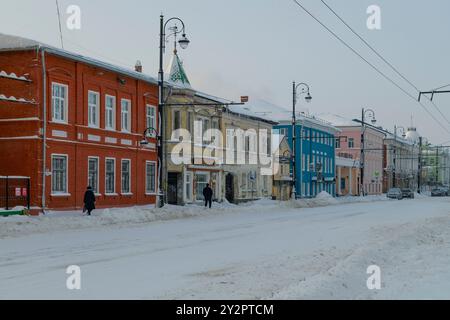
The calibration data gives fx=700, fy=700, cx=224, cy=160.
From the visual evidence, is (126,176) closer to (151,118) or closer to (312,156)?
(151,118)

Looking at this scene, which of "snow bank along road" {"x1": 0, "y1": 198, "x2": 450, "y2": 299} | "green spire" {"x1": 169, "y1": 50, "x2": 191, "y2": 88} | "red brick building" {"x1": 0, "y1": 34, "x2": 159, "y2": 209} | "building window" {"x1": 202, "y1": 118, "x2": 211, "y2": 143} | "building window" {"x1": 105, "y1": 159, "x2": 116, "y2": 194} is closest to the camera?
"snow bank along road" {"x1": 0, "y1": 198, "x2": 450, "y2": 299}

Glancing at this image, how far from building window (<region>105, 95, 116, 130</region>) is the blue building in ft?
106

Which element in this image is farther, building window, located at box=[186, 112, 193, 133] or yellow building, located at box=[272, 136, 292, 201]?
yellow building, located at box=[272, 136, 292, 201]

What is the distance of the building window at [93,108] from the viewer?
34.8 m

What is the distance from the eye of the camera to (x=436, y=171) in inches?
6604

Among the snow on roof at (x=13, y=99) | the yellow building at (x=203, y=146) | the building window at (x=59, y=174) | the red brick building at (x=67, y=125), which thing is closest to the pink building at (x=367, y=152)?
the yellow building at (x=203, y=146)

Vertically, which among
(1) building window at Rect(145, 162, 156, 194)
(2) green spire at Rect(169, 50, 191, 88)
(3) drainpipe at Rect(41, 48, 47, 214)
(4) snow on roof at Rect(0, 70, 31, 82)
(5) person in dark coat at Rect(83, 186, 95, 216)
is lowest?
(5) person in dark coat at Rect(83, 186, 95, 216)

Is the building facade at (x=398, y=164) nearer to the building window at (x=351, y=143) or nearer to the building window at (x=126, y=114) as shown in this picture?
the building window at (x=351, y=143)

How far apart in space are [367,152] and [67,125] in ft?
253

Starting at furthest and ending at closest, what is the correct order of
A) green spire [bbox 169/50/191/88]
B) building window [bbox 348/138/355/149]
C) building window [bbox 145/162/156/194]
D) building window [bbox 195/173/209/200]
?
building window [bbox 348/138/355/149], green spire [bbox 169/50/191/88], building window [bbox 195/173/209/200], building window [bbox 145/162/156/194]

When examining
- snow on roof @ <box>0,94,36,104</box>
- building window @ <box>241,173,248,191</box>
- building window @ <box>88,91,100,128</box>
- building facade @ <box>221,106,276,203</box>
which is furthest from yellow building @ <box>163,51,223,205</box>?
snow on roof @ <box>0,94,36,104</box>

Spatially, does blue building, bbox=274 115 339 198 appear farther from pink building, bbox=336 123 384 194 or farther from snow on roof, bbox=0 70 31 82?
snow on roof, bbox=0 70 31 82

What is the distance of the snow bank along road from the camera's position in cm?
1034

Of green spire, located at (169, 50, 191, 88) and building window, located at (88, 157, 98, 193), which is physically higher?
green spire, located at (169, 50, 191, 88)
